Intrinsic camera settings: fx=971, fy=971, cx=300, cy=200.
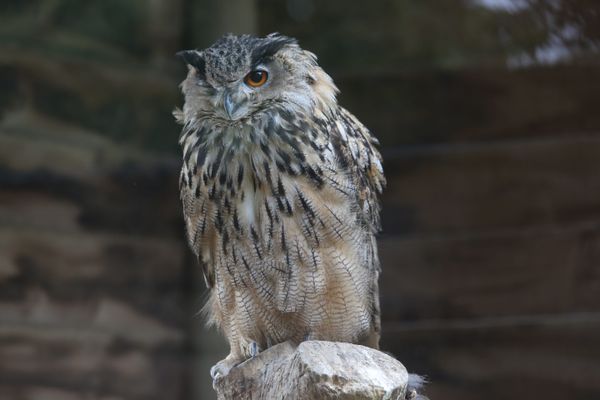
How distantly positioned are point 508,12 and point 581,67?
0.33 meters

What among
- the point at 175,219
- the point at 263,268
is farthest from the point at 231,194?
the point at 175,219

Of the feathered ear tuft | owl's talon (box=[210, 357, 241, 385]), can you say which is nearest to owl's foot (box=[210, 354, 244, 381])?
owl's talon (box=[210, 357, 241, 385])

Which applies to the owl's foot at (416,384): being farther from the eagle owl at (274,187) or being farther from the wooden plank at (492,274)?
the wooden plank at (492,274)

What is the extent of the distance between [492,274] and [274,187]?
1.54 m

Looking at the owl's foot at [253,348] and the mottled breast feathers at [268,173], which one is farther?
the owl's foot at [253,348]

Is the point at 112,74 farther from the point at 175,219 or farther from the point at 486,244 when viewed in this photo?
the point at 486,244

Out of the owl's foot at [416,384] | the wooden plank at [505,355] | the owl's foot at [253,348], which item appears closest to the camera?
the owl's foot at [416,384]

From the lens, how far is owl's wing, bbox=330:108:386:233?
2.12 meters

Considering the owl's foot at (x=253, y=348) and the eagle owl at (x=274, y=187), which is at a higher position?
the eagle owl at (x=274, y=187)

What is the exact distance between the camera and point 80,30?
3486 mm

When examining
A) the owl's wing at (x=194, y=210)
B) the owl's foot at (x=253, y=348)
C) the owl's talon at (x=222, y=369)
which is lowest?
the owl's talon at (x=222, y=369)

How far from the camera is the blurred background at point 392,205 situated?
10.9 ft

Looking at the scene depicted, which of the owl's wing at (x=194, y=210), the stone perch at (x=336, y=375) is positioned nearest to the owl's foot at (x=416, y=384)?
the stone perch at (x=336, y=375)

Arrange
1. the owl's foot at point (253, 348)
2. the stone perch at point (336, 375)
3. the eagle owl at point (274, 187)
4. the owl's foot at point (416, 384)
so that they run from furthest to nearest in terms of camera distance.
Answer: the owl's foot at point (253, 348)
the eagle owl at point (274, 187)
the owl's foot at point (416, 384)
the stone perch at point (336, 375)
